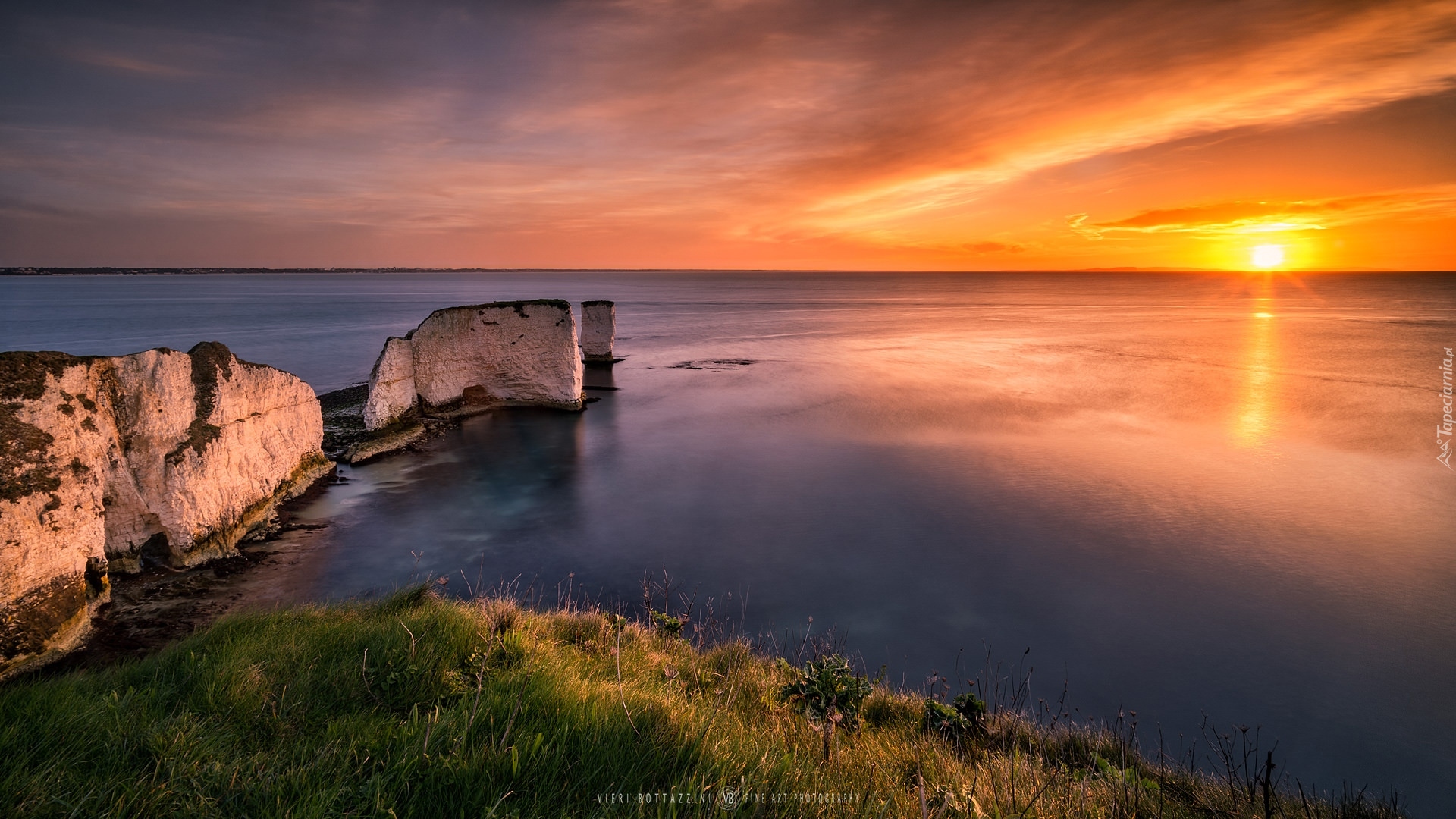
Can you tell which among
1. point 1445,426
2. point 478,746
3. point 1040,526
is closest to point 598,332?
point 1040,526

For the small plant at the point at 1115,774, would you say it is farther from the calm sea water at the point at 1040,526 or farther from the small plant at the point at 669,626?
the small plant at the point at 669,626

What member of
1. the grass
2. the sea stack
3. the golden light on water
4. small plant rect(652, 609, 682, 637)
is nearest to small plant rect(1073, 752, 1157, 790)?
the grass

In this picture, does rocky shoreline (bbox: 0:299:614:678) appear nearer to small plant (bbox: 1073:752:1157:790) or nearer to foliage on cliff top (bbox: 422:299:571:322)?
foliage on cliff top (bbox: 422:299:571:322)

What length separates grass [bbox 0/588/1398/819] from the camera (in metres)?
2.37

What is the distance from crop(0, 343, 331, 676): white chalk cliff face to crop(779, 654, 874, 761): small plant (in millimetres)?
7013

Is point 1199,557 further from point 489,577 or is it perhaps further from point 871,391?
point 871,391

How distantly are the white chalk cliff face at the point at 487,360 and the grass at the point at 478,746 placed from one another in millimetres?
11865

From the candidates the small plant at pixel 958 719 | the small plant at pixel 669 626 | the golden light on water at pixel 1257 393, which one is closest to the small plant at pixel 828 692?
the small plant at pixel 958 719

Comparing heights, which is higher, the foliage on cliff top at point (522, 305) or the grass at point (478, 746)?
the foliage on cliff top at point (522, 305)

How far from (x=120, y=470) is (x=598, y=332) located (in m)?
21.7

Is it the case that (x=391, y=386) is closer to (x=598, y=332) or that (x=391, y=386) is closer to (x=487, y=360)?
(x=487, y=360)

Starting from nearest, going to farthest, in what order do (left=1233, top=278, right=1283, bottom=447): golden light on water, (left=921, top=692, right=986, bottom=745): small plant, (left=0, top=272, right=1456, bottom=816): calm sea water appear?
(left=921, top=692, right=986, bottom=745): small plant → (left=0, top=272, right=1456, bottom=816): calm sea water → (left=1233, top=278, right=1283, bottom=447): golden light on water

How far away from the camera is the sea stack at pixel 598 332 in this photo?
2850cm

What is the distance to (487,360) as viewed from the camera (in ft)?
58.7
